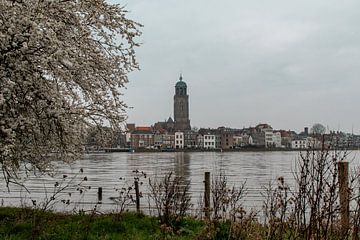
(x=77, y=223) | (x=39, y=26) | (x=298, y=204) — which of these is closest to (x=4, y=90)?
(x=39, y=26)

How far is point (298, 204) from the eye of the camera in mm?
5508

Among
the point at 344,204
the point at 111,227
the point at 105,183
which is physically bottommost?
the point at 105,183

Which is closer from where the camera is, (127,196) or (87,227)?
(87,227)

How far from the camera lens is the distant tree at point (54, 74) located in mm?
7957

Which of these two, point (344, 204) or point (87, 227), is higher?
point (344, 204)

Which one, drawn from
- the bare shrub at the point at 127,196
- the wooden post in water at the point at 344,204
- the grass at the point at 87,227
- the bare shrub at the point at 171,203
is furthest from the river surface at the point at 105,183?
the bare shrub at the point at 171,203

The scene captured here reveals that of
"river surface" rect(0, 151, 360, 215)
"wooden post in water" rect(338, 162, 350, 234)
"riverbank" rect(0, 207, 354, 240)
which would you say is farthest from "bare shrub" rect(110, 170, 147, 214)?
"wooden post in water" rect(338, 162, 350, 234)

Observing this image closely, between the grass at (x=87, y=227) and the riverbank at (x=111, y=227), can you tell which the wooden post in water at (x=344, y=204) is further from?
the grass at (x=87, y=227)

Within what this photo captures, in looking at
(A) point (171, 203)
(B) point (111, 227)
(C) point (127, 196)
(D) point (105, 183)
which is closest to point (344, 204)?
(A) point (171, 203)

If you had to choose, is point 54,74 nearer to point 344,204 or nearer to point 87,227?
point 87,227

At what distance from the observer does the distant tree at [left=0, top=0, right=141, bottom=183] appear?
26.1 ft

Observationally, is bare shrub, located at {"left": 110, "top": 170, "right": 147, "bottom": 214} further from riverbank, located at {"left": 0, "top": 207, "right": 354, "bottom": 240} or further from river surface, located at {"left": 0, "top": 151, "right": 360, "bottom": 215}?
riverbank, located at {"left": 0, "top": 207, "right": 354, "bottom": 240}

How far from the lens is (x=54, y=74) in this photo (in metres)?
8.91

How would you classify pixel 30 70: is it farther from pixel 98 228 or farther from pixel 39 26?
pixel 98 228
